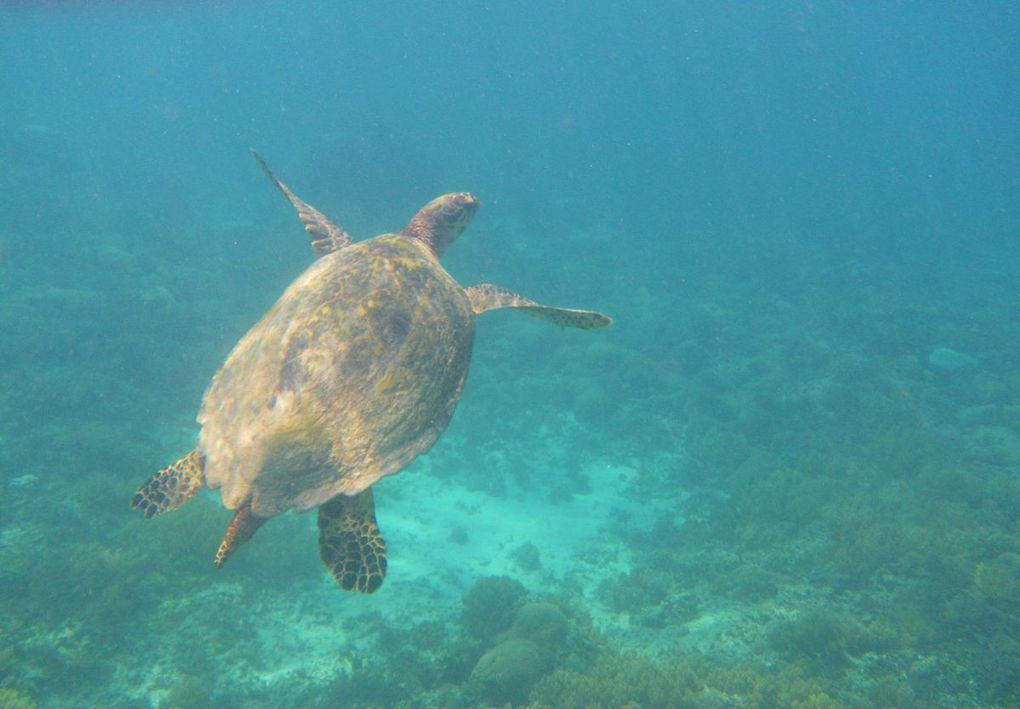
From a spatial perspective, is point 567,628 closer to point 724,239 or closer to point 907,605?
point 907,605

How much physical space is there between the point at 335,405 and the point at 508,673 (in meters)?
4.94

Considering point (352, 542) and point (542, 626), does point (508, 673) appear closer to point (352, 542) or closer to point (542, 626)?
point (542, 626)

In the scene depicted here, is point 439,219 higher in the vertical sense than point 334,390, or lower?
higher

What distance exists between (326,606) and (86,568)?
368 cm

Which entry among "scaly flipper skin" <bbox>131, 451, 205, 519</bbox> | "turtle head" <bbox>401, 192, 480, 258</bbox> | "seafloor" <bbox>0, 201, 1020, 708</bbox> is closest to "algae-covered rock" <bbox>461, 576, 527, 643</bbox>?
"seafloor" <bbox>0, 201, 1020, 708</bbox>

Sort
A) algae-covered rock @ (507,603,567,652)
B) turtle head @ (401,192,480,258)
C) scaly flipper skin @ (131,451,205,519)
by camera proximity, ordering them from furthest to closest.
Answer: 1. algae-covered rock @ (507,603,567,652)
2. turtle head @ (401,192,480,258)
3. scaly flipper skin @ (131,451,205,519)

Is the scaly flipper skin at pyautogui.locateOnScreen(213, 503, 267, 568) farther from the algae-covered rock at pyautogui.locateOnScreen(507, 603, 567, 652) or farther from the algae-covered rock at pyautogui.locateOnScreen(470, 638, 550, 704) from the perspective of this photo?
the algae-covered rock at pyautogui.locateOnScreen(507, 603, 567, 652)

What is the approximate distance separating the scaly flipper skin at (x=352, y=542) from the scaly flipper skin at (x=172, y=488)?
3.85 ft

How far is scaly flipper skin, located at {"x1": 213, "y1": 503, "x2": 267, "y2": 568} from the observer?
3.52 metres

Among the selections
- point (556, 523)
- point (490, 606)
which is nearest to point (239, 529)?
point (490, 606)

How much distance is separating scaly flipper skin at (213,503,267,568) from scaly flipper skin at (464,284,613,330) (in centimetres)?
312

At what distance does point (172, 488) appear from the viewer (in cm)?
427

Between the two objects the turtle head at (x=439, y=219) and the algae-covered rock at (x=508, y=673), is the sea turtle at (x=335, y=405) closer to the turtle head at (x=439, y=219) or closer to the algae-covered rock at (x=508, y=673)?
the turtle head at (x=439, y=219)

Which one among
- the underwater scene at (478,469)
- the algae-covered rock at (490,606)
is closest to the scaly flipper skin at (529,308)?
the underwater scene at (478,469)
